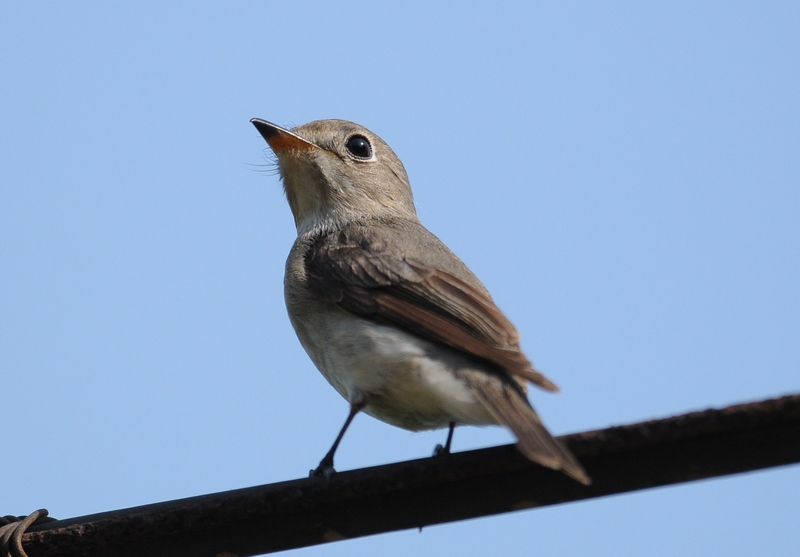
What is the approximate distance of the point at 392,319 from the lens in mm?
5484

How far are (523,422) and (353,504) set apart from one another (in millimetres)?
875

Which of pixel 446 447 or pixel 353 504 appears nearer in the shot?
pixel 353 504

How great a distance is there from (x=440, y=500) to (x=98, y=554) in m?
1.37

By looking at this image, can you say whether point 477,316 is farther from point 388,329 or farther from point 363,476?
point 363,476

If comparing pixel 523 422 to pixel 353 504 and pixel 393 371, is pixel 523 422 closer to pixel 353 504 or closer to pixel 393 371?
A: pixel 353 504

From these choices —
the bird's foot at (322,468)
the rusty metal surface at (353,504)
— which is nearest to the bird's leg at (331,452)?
the bird's foot at (322,468)

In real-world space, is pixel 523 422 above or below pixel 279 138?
below

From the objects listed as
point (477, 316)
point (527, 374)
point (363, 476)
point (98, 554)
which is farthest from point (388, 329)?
point (98, 554)

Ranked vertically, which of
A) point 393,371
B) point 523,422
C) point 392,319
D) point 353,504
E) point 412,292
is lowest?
point 353,504

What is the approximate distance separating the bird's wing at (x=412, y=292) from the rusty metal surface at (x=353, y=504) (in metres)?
0.85

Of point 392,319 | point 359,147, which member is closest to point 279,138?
point 359,147

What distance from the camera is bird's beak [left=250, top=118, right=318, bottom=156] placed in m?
7.47

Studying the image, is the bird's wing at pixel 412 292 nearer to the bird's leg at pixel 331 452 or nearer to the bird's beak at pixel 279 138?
the bird's leg at pixel 331 452

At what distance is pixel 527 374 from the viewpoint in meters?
4.55
